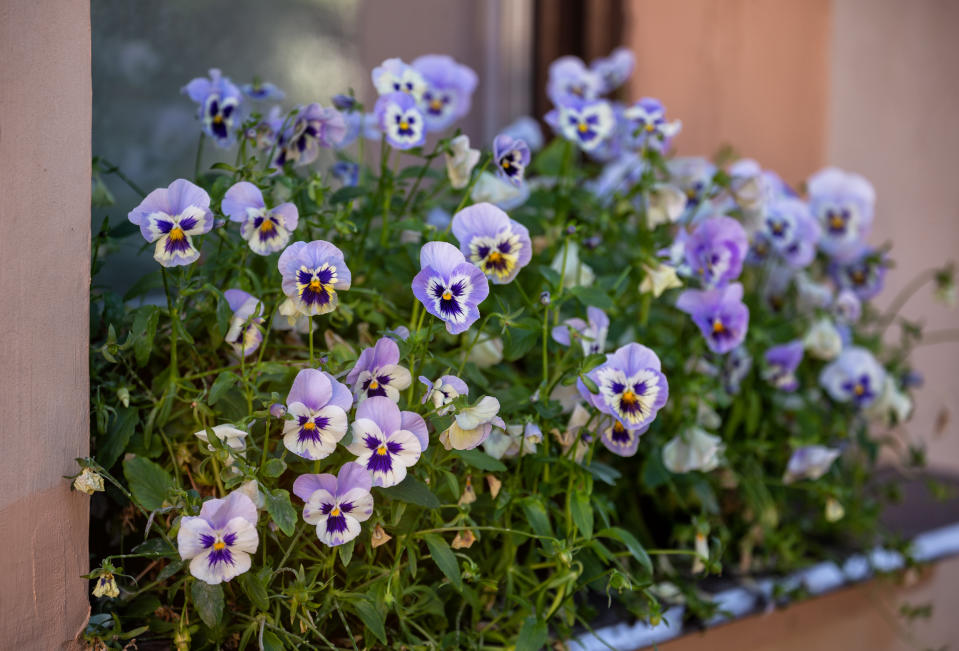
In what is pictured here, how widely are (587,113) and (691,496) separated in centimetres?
50

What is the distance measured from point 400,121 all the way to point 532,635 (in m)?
0.51

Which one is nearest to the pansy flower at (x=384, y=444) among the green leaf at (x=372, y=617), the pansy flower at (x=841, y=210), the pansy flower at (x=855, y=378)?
the green leaf at (x=372, y=617)

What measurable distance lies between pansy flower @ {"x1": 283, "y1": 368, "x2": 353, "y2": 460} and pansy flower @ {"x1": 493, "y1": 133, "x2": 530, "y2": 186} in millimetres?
295

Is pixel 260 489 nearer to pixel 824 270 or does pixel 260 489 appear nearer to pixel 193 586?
pixel 193 586

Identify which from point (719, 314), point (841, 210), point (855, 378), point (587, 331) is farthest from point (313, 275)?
point (841, 210)

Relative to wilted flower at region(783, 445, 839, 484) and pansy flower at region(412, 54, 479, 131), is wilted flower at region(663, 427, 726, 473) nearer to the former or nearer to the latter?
wilted flower at region(783, 445, 839, 484)

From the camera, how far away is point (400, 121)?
0.87m

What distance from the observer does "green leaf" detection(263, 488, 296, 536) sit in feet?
2.12

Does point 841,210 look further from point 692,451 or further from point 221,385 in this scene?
point 221,385

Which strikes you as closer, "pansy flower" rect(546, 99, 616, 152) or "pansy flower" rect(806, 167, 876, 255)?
"pansy flower" rect(546, 99, 616, 152)

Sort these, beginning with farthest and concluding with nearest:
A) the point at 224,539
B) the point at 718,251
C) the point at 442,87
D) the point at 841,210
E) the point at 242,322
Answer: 1. the point at 841,210
2. the point at 442,87
3. the point at 718,251
4. the point at 242,322
5. the point at 224,539

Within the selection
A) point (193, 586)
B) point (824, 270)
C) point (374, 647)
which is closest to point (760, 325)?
point (824, 270)

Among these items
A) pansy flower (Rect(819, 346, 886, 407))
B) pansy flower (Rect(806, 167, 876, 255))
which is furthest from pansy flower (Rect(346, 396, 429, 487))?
pansy flower (Rect(806, 167, 876, 255))

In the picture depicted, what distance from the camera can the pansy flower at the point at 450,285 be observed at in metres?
0.69
